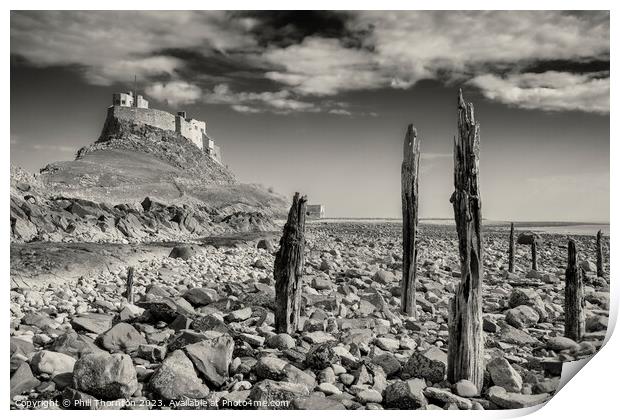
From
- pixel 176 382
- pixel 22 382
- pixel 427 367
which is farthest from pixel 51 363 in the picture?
pixel 427 367

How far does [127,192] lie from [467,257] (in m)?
10.3

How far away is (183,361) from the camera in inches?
207

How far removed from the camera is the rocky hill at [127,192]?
1067 centimetres

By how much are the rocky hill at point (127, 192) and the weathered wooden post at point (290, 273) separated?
369cm

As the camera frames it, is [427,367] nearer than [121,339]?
Yes

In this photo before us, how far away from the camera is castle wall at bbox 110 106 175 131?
916 centimetres

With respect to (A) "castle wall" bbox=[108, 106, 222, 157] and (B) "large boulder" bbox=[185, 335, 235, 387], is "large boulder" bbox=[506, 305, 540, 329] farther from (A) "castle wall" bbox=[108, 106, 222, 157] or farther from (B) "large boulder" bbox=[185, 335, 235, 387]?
(A) "castle wall" bbox=[108, 106, 222, 157]

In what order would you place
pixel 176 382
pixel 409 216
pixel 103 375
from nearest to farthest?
pixel 103 375 → pixel 176 382 → pixel 409 216

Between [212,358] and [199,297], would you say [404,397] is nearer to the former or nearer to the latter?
[212,358]

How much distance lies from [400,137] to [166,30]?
3.98 m

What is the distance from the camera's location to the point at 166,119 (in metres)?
11.2

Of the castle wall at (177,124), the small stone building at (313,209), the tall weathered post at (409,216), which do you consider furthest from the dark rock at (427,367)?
the castle wall at (177,124)
